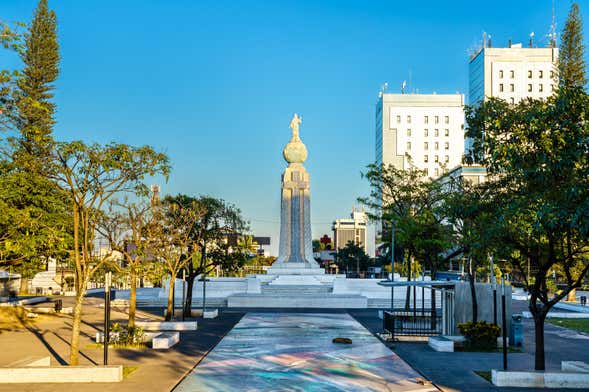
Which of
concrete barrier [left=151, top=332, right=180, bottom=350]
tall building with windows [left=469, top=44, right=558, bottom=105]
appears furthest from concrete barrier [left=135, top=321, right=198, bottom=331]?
tall building with windows [left=469, top=44, right=558, bottom=105]

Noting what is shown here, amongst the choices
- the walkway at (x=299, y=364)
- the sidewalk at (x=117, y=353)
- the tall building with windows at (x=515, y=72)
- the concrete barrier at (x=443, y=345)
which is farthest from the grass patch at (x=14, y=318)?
the tall building with windows at (x=515, y=72)

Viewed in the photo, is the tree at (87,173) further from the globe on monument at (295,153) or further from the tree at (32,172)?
the globe on monument at (295,153)

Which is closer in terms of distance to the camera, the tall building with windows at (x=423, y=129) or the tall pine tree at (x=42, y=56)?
the tall pine tree at (x=42, y=56)

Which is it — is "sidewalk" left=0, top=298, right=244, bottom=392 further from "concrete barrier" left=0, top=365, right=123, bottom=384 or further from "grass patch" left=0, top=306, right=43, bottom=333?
"grass patch" left=0, top=306, right=43, bottom=333

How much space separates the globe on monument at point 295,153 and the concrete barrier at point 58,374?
50.9 metres

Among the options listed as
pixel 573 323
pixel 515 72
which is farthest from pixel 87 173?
pixel 515 72

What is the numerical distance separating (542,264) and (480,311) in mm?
9016

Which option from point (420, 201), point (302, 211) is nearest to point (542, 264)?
point (420, 201)

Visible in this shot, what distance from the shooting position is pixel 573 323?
39188 millimetres

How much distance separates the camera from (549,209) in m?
14.5

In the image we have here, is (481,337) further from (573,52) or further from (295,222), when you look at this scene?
(295,222)

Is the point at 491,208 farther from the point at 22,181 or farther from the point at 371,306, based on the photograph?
the point at 371,306

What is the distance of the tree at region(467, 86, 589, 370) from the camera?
15422 mm

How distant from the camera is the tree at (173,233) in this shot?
3291 centimetres
